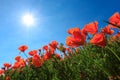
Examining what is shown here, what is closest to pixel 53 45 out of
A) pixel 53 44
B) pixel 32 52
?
pixel 53 44

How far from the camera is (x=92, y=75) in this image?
330 centimetres

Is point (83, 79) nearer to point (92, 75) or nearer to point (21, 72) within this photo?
point (92, 75)

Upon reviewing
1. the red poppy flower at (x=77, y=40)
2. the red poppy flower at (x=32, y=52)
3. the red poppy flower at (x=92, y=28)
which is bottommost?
the red poppy flower at (x=77, y=40)

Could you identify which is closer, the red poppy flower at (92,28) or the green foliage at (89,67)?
the red poppy flower at (92,28)

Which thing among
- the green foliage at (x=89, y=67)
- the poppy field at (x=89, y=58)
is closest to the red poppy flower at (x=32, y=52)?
the poppy field at (x=89, y=58)

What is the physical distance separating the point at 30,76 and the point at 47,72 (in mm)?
559

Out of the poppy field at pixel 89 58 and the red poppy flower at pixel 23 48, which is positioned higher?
the red poppy flower at pixel 23 48

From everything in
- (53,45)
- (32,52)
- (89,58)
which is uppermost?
(32,52)

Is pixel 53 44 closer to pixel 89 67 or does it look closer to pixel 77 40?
pixel 89 67

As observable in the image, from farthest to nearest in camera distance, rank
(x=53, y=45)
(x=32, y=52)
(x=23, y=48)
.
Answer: (x=23, y=48) < (x=32, y=52) < (x=53, y=45)

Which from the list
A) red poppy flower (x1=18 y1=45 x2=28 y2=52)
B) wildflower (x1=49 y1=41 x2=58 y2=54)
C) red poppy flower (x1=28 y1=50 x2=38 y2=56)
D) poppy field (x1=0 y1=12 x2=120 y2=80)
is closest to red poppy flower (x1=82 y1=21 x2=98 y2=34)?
poppy field (x1=0 y1=12 x2=120 y2=80)

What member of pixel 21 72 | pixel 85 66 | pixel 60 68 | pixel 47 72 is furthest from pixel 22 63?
pixel 85 66

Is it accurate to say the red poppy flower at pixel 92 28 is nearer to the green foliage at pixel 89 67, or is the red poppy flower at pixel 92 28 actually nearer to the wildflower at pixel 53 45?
the green foliage at pixel 89 67

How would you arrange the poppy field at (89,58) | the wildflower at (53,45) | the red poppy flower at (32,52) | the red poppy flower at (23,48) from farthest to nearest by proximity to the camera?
the red poppy flower at (23,48)
the red poppy flower at (32,52)
the wildflower at (53,45)
the poppy field at (89,58)
